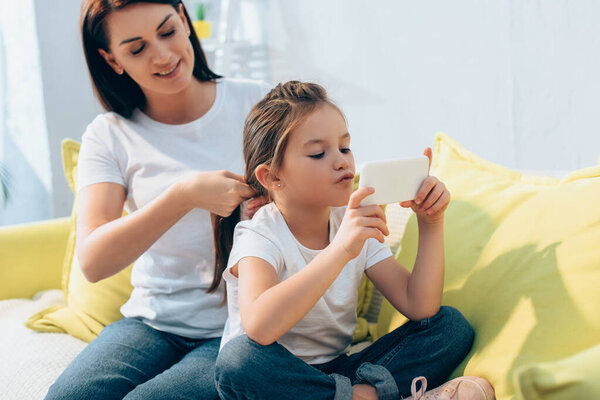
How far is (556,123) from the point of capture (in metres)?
1.60

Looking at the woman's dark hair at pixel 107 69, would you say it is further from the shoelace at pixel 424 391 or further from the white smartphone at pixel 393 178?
the shoelace at pixel 424 391

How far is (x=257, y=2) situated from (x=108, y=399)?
2362 millimetres

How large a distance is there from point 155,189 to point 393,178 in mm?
542

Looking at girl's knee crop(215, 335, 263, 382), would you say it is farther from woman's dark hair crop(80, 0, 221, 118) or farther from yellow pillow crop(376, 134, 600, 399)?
woman's dark hair crop(80, 0, 221, 118)

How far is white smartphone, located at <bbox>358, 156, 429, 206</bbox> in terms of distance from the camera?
2.95 ft

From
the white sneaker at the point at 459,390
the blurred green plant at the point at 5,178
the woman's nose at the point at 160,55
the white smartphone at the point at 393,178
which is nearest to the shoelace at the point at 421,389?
the white sneaker at the point at 459,390

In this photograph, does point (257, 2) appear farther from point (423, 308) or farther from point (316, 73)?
point (423, 308)

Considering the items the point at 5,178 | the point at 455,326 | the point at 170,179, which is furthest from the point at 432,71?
the point at 5,178

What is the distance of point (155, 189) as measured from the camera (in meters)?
1.24

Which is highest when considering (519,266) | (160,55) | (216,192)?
(160,55)

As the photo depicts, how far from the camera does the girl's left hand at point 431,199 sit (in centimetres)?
Answer: 95

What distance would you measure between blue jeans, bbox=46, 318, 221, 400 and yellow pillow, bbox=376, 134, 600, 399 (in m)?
0.37

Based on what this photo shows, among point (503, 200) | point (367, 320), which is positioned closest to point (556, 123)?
point (503, 200)

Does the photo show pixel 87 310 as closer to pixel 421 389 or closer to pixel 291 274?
pixel 291 274
